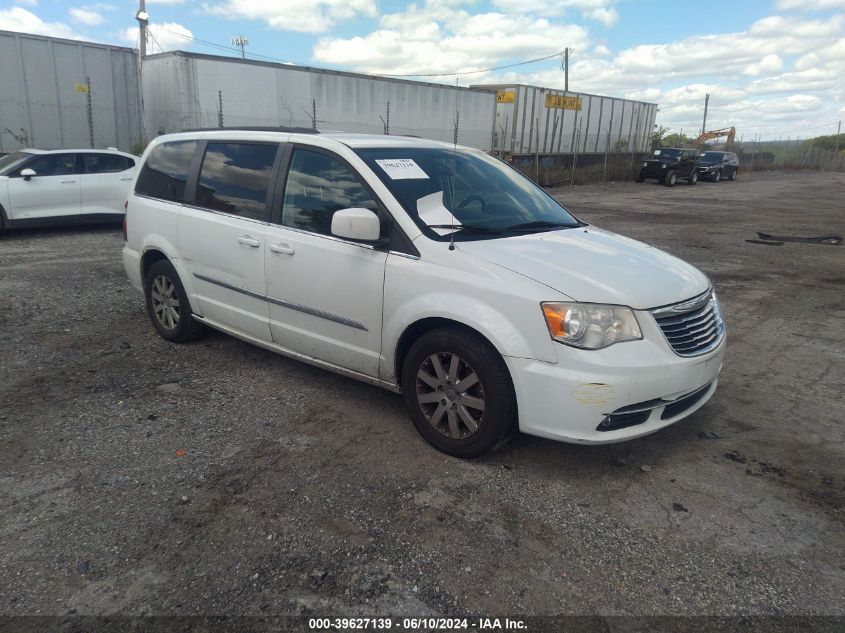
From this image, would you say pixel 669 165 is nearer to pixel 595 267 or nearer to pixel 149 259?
pixel 149 259

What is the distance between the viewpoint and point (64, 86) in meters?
16.0

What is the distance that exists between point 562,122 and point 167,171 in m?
28.8

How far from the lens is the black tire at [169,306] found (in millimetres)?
5199

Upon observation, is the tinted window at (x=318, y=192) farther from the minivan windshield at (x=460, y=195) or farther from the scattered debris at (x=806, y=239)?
the scattered debris at (x=806, y=239)

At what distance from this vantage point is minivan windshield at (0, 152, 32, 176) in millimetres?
10641

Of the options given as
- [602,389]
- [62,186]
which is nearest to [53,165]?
[62,186]

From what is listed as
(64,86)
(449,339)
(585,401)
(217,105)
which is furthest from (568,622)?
(64,86)

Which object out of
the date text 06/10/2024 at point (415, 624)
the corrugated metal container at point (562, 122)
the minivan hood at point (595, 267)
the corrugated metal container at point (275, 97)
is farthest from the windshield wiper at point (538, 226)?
the corrugated metal container at point (562, 122)

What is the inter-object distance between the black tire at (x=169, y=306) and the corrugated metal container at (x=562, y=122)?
2385 cm

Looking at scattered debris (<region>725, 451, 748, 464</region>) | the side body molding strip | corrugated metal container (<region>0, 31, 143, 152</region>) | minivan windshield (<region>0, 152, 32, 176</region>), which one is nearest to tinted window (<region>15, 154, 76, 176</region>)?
minivan windshield (<region>0, 152, 32, 176</region>)

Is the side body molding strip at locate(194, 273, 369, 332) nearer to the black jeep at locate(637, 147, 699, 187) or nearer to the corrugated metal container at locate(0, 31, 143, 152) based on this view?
the corrugated metal container at locate(0, 31, 143, 152)

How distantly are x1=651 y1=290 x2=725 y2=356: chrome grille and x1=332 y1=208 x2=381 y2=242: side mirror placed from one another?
61.8 inches

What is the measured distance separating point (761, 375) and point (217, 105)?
15.0m

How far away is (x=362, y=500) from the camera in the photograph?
318 cm
